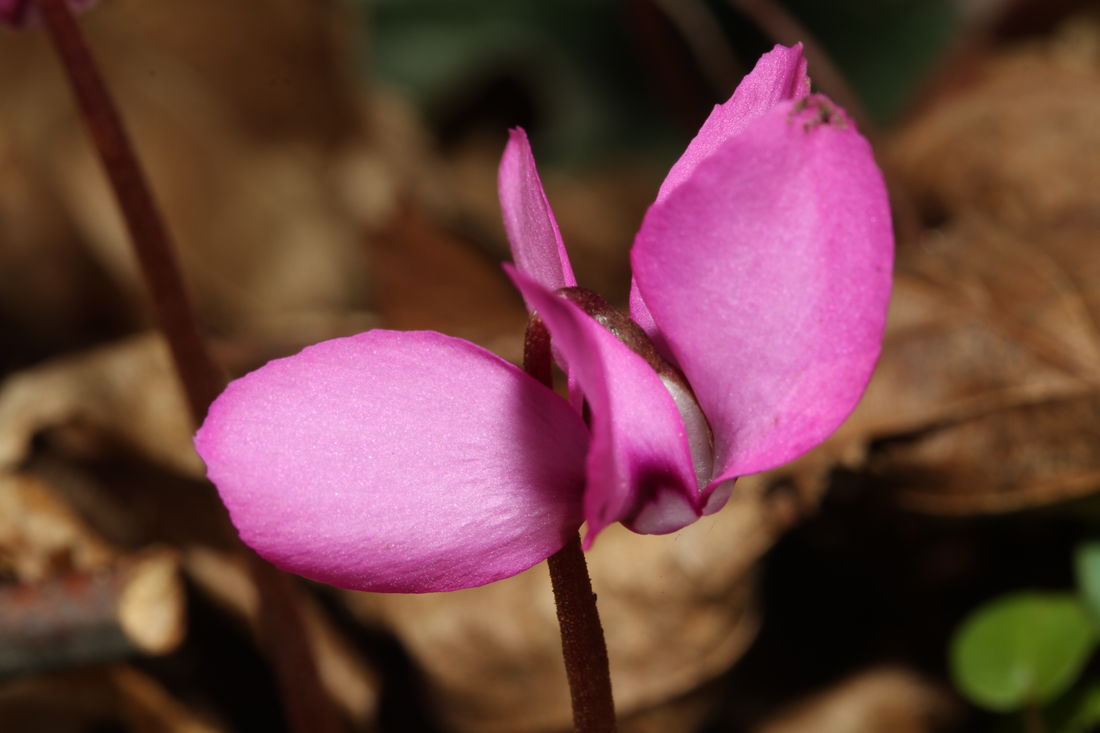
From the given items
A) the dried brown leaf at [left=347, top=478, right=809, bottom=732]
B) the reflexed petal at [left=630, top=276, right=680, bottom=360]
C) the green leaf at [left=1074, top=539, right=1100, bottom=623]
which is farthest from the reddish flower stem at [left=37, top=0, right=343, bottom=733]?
the green leaf at [left=1074, top=539, right=1100, bottom=623]

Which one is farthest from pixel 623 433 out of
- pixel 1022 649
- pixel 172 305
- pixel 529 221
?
pixel 1022 649

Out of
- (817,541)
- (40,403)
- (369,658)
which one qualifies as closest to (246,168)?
(40,403)

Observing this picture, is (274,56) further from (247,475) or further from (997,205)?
(247,475)

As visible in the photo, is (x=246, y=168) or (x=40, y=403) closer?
(x=40, y=403)

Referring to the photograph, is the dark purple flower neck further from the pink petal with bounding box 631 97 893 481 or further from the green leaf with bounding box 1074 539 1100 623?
the green leaf with bounding box 1074 539 1100 623

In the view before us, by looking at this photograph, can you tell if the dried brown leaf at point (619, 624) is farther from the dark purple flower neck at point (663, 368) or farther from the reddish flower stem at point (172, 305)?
the dark purple flower neck at point (663, 368)
